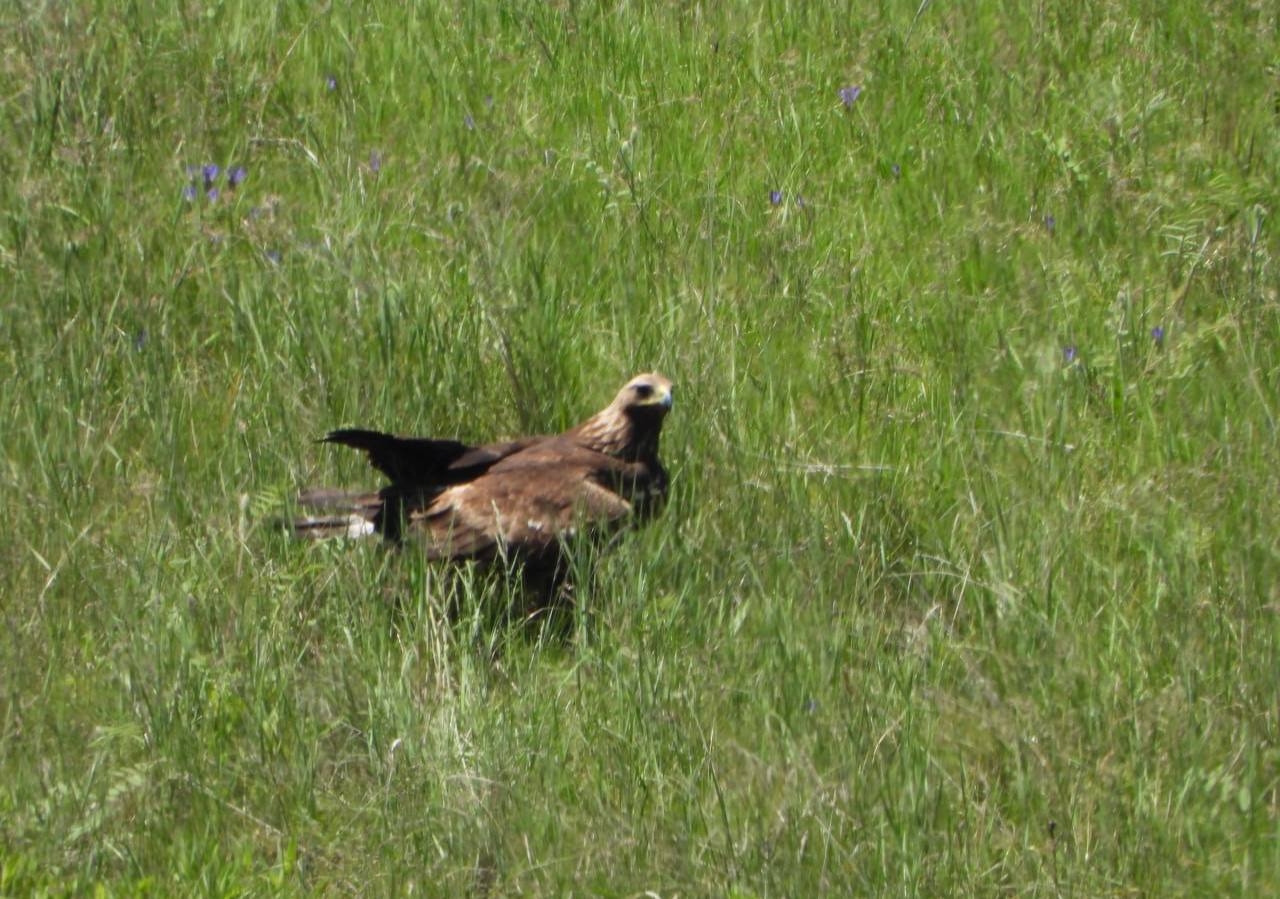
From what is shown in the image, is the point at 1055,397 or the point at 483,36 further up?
the point at 483,36

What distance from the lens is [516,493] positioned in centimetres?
532

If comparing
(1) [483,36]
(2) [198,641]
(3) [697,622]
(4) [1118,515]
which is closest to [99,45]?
(1) [483,36]

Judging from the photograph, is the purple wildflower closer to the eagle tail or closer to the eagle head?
the eagle head

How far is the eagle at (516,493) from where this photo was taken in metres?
5.15

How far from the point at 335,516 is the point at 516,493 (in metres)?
0.56

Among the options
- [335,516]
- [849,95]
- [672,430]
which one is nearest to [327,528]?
[335,516]

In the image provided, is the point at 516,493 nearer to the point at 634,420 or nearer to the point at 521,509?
the point at 521,509

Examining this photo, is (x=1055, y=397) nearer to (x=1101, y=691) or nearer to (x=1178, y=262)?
(x=1178, y=262)

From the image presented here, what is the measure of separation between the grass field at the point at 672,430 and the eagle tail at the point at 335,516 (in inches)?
3.2

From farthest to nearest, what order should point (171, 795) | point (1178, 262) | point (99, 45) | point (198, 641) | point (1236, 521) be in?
point (99, 45)
point (1178, 262)
point (1236, 521)
point (198, 641)
point (171, 795)

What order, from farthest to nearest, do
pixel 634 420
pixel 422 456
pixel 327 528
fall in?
pixel 634 420 → pixel 422 456 → pixel 327 528

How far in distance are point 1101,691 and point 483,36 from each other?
4.21m

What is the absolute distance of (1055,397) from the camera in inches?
216

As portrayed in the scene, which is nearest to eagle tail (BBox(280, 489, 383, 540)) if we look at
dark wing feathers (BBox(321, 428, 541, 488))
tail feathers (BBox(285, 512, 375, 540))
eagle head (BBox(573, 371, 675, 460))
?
tail feathers (BBox(285, 512, 375, 540))
